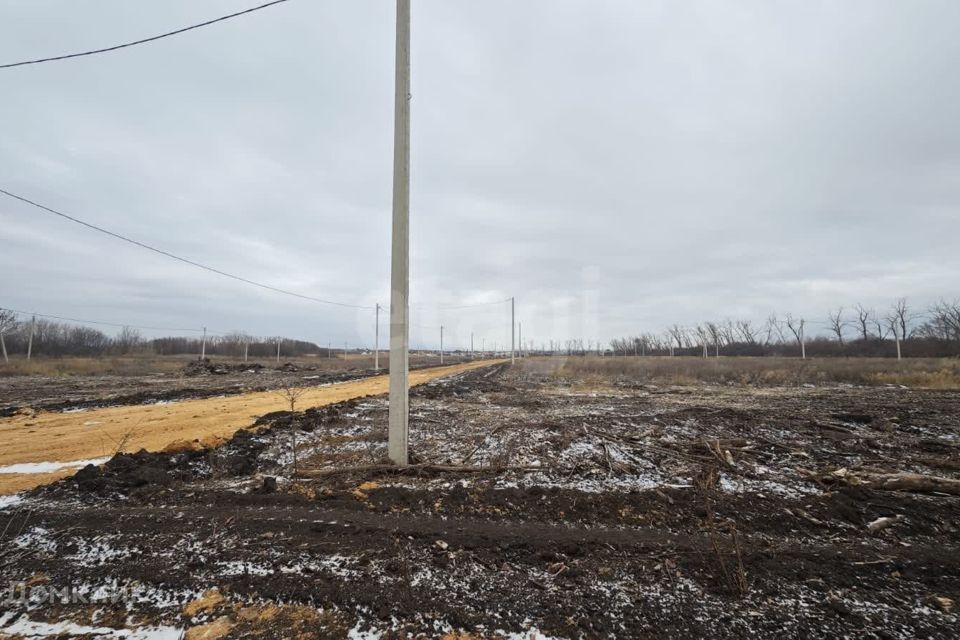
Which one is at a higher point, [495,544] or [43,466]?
[495,544]

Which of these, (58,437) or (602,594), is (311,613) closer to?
(602,594)

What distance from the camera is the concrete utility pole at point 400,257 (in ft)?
18.9

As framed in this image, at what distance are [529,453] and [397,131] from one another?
5736 millimetres

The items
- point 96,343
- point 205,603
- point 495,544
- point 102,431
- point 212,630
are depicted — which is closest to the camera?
point 212,630

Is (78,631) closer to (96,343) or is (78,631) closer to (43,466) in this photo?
(43,466)

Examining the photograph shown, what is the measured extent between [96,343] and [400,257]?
253 ft

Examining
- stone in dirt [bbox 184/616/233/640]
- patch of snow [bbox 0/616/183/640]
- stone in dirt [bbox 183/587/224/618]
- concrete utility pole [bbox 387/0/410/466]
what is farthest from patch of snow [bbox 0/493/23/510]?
concrete utility pole [bbox 387/0/410/466]

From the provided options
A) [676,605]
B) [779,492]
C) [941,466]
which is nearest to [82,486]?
[676,605]

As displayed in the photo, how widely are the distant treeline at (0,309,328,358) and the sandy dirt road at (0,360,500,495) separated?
3844 cm

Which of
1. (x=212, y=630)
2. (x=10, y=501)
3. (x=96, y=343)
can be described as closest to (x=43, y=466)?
(x=10, y=501)

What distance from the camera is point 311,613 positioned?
259 centimetres

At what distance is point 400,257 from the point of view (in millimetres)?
5887

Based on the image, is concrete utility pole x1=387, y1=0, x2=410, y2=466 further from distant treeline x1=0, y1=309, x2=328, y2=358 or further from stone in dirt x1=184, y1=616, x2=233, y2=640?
distant treeline x1=0, y1=309, x2=328, y2=358

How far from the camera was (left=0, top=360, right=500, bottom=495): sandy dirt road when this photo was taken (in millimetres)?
6200
